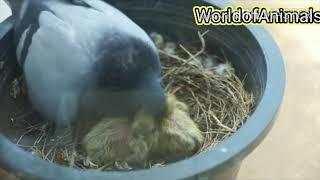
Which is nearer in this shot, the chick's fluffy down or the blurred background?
the chick's fluffy down

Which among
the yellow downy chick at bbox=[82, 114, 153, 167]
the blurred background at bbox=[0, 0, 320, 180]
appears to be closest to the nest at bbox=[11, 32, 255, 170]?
the yellow downy chick at bbox=[82, 114, 153, 167]

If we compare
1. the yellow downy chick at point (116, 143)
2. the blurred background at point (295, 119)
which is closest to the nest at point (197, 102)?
the yellow downy chick at point (116, 143)

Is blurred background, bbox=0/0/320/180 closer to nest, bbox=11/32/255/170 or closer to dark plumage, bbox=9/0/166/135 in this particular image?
nest, bbox=11/32/255/170

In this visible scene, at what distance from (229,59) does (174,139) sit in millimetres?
161

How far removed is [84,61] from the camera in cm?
54

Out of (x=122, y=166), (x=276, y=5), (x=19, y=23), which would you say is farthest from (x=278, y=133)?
(x=19, y=23)

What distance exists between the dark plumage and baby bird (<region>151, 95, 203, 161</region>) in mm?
21

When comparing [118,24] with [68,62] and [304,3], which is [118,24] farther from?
[304,3]

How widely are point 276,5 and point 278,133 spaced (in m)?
0.29

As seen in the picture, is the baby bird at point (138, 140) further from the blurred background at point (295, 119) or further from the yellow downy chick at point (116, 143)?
the blurred background at point (295, 119)

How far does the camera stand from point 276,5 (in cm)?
75

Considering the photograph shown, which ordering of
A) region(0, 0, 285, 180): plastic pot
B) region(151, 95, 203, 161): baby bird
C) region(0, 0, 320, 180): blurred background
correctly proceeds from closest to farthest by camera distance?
1. region(0, 0, 285, 180): plastic pot
2. region(151, 95, 203, 161): baby bird
3. region(0, 0, 320, 180): blurred background

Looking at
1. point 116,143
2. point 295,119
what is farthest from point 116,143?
point 295,119

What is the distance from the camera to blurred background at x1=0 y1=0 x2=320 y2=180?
0.86 m
